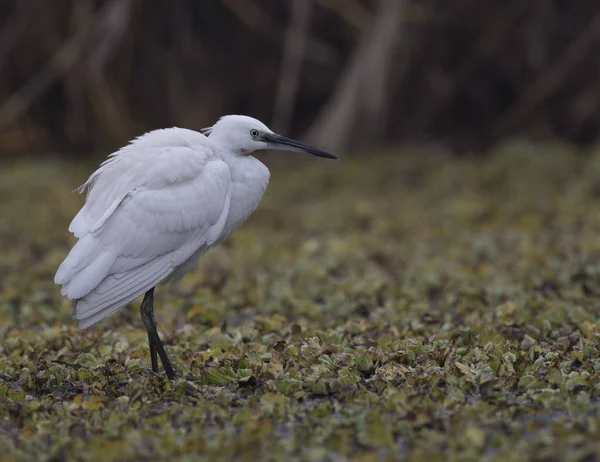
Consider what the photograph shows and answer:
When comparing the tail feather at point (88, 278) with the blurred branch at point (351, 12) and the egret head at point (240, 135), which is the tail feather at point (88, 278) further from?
the blurred branch at point (351, 12)

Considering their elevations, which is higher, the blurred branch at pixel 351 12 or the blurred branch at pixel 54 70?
the blurred branch at pixel 351 12

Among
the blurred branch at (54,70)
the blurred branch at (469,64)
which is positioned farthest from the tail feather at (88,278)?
the blurred branch at (469,64)

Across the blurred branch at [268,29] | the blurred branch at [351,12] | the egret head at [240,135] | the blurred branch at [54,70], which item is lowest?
the blurred branch at [54,70]

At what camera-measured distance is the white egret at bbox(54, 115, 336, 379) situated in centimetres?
433

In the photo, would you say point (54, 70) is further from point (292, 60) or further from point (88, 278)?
point (88, 278)

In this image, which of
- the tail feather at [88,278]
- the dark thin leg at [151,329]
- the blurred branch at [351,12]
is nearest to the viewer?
the tail feather at [88,278]

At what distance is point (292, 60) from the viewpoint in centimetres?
1268

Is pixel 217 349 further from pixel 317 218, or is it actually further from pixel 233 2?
pixel 233 2

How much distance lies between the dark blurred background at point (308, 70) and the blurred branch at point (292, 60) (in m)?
0.02

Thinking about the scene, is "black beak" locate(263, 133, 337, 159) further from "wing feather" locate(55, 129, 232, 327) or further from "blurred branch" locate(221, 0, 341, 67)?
"blurred branch" locate(221, 0, 341, 67)

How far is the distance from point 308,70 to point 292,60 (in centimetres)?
79

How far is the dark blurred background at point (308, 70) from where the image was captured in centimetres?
1230

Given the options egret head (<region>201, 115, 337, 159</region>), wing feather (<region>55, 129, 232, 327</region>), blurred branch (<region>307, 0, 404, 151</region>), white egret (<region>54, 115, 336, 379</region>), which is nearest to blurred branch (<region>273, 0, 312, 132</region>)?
blurred branch (<region>307, 0, 404, 151</region>)

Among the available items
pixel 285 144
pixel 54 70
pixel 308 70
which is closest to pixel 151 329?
pixel 285 144
